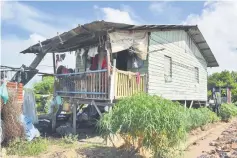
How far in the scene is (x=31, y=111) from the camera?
1069 centimetres

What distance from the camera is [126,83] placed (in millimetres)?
10195

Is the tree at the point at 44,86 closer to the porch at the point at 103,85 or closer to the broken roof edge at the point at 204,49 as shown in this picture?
the broken roof edge at the point at 204,49

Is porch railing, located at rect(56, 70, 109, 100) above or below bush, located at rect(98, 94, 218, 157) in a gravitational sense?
above

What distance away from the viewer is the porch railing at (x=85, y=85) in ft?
32.5

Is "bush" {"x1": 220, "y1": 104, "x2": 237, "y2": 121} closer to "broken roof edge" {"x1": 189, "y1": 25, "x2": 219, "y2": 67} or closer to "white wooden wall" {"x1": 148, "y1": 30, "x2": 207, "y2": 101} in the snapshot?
"white wooden wall" {"x1": 148, "y1": 30, "x2": 207, "y2": 101}

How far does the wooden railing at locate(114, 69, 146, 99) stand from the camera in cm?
977

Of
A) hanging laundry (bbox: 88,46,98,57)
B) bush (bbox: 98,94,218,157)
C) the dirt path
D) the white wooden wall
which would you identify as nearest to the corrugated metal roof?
hanging laundry (bbox: 88,46,98,57)

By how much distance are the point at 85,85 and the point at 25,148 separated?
11.2 feet

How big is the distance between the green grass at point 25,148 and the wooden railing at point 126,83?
9.87ft

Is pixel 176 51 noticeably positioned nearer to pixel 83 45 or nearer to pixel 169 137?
pixel 83 45

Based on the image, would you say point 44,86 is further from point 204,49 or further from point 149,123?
point 149,123

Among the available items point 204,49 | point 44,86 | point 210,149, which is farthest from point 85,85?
point 44,86

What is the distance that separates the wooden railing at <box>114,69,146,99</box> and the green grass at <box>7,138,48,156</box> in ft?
9.87

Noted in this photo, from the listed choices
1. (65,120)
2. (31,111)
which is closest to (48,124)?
(65,120)
